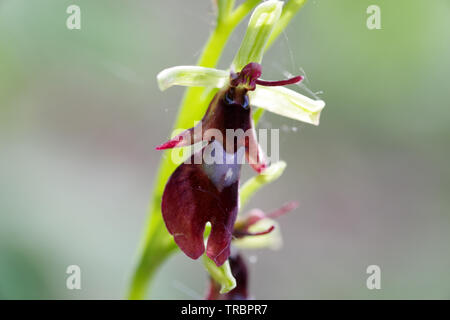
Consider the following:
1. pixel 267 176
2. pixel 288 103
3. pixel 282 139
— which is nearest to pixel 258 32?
pixel 288 103

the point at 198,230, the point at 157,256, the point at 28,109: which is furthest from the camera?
the point at 28,109

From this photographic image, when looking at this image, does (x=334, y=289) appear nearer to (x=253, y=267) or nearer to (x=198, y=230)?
(x=253, y=267)

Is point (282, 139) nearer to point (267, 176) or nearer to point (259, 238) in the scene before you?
point (259, 238)

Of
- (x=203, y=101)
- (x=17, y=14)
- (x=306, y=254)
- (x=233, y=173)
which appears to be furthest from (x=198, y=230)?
(x=17, y=14)

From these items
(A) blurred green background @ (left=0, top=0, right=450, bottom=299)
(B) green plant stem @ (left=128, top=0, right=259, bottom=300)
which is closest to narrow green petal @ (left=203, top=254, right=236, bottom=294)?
(B) green plant stem @ (left=128, top=0, right=259, bottom=300)

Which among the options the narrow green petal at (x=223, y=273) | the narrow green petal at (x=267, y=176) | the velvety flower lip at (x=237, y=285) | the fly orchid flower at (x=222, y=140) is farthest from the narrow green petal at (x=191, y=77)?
the velvety flower lip at (x=237, y=285)
